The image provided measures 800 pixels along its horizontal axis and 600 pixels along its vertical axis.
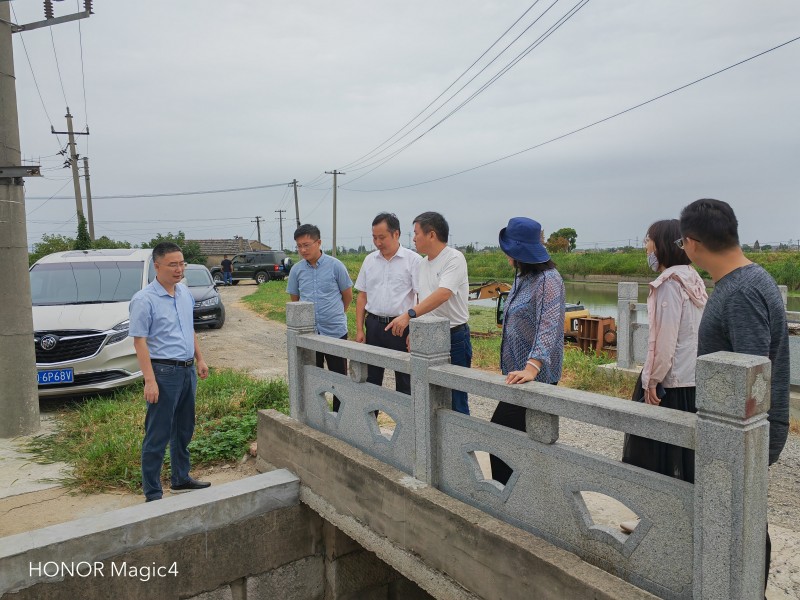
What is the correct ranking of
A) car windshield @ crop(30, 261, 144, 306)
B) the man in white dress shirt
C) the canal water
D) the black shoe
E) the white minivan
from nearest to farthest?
the black shoe
the man in white dress shirt
the white minivan
car windshield @ crop(30, 261, 144, 306)
the canal water

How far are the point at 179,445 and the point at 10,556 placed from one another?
1.19 m

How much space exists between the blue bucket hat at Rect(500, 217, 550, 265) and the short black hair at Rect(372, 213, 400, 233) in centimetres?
146

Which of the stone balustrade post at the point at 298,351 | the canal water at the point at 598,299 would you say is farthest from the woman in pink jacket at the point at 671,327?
the canal water at the point at 598,299

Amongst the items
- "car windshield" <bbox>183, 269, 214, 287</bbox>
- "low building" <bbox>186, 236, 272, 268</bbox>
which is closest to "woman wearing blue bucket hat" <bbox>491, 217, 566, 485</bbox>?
"car windshield" <bbox>183, 269, 214, 287</bbox>

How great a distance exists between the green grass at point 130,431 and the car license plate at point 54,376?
32 centimetres

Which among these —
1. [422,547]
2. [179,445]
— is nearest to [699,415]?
[422,547]

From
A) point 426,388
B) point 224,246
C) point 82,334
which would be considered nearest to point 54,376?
point 82,334

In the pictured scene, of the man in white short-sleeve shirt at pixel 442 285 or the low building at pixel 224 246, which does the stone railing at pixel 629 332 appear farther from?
the low building at pixel 224 246

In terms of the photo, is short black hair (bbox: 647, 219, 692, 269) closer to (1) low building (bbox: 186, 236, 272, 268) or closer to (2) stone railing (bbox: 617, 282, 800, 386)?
(2) stone railing (bbox: 617, 282, 800, 386)

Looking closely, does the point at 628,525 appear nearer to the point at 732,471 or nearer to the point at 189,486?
the point at 732,471

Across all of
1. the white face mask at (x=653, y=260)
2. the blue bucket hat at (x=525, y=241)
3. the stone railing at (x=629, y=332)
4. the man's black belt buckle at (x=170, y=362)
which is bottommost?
the stone railing at (x=629, y=332)

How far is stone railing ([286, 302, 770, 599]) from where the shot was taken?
178cm

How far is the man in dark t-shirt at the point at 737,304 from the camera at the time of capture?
2029mm

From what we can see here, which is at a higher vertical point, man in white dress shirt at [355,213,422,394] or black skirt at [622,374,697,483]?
man in white dress shirt at [355,213,422,394]
